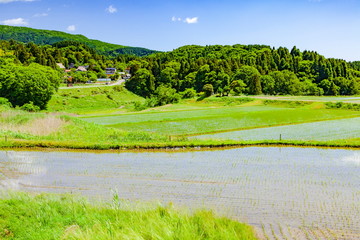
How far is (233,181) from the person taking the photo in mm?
12703

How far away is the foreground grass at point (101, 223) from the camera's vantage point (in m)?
6.95

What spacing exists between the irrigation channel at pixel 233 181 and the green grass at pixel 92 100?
44.9 metres

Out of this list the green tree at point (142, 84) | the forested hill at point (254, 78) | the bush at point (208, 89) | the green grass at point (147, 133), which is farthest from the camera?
the green tree at point (142, 84)

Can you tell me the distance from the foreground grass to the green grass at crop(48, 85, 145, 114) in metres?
52.1

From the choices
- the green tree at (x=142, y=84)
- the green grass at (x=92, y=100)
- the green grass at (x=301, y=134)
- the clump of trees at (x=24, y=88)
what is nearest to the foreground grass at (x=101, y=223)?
the green grass at (x=301, y=134)

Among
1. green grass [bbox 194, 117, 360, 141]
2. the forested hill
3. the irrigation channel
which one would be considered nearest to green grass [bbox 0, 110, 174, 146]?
the irrigation channel

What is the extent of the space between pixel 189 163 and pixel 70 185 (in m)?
6.47

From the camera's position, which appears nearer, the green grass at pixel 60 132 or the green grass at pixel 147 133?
the green grass at pixel 147 133

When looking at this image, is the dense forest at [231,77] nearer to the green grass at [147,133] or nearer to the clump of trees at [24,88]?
the clump of trees at [24,88]

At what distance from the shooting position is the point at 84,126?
27766 millimetres

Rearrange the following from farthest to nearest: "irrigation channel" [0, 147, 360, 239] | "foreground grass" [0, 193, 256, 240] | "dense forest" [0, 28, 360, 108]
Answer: "dense forest" [0, 28, 360, 108] < "irrigation channel" [0, 147, 360, 239] < "foreground grass" [0, 193, 256, 240]

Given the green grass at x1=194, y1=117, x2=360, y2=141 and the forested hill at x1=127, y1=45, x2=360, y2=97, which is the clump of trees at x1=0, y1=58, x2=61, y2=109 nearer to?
the forested hill at x1=127, y1=45, x2=360, y2=97

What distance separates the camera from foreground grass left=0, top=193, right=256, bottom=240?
6.95 meters

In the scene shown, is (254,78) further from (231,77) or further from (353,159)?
(353,159)
